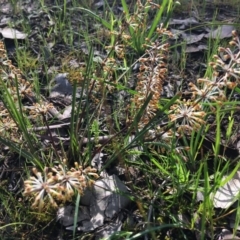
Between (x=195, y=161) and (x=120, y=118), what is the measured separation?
0.51m

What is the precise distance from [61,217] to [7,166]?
422 mm

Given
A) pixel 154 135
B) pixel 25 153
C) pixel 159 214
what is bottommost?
pixel 159 214

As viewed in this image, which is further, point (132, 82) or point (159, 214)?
point (132, 82)

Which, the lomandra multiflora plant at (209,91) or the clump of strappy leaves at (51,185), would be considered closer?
the clump of strappy leaves at (51,185)

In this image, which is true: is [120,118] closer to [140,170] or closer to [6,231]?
[140,170]

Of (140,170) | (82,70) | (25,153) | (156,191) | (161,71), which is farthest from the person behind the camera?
Answer: (82,70)

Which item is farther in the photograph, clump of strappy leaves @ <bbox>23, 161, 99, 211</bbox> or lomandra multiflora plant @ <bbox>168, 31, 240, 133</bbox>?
lomandra multiflora plant @ <bbox>168, 31, 240, 133</bbox>

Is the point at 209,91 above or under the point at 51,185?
above

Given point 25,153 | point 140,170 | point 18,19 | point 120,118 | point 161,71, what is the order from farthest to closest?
point 18,19, point 120,118, point 140,170, point 25,153, point 161,71

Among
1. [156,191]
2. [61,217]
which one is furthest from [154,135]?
[61,217]

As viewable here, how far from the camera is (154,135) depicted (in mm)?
1843

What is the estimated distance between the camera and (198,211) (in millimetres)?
→ 1507

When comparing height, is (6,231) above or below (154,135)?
below

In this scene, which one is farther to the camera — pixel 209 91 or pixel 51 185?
pixel 209 91
